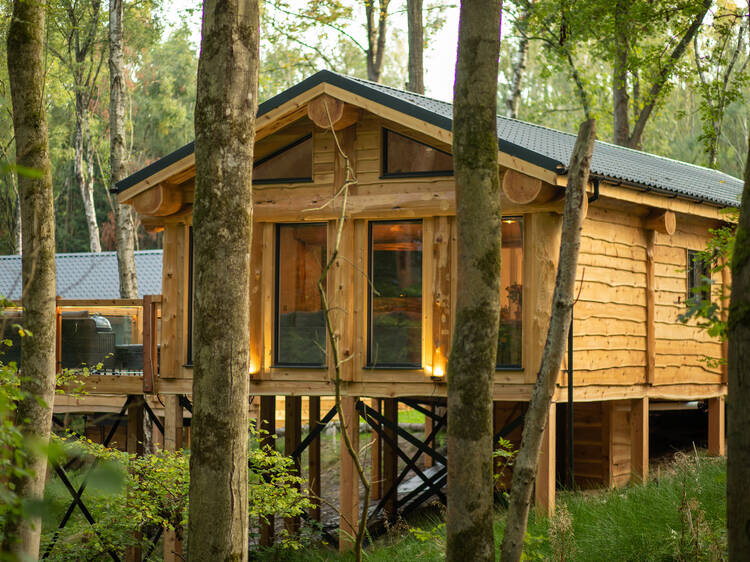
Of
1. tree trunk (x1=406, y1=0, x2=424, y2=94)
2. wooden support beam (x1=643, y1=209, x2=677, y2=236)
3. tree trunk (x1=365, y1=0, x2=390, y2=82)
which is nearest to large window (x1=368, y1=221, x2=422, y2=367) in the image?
wooden support beam (x1=643, y1=209, x2=677, y2=236)

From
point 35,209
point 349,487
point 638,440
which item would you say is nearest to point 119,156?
point 349,487

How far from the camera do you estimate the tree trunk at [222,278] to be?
5957 millimetres

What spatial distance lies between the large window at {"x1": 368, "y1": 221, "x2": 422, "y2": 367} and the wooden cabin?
0.02 metres

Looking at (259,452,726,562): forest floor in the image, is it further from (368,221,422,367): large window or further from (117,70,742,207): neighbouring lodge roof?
(117,70,742,207): neighbouring lodge roof

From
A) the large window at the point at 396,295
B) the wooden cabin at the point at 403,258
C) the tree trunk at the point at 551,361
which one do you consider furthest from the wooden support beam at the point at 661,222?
the tree trunk at the point at 551,361

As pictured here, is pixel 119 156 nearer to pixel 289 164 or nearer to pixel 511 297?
pixel 289 164

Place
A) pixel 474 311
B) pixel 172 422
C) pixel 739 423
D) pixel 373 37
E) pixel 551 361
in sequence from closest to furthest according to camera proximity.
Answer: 1. pixel 739 423
2. pixel 474 311
3. pixel 551 361
4. pixel 172 422
5. pixel 373 37

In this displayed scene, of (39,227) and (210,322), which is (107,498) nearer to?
(39,227)

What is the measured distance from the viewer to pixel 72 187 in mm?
35531

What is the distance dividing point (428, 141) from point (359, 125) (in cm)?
89

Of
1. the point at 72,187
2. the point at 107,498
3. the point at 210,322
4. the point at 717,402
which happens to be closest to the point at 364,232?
the point at 107,498

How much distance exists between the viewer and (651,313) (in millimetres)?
12008

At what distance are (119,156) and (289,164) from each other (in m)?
5.73

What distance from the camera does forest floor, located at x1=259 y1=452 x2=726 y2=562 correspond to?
23.3ft
